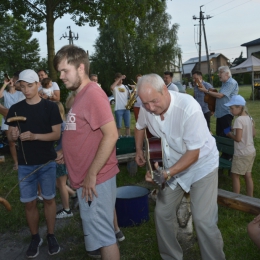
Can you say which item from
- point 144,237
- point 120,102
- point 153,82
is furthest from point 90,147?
point 120,102

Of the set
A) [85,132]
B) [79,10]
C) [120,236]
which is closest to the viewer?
[85,132]

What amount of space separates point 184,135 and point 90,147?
0.70 m

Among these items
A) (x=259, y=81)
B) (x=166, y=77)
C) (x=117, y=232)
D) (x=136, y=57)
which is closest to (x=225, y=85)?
(x=166, y=77)

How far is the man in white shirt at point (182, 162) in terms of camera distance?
252cm

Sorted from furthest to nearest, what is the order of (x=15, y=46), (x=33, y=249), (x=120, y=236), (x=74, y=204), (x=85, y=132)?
1. (x=15, y=46)
2. (x=74, y=204)
3. (x=120, y=236)
4. (x=33, y=249)
5. (x=85, y=132)

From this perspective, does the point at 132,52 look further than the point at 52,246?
Yes

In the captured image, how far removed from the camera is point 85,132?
97.3 inches

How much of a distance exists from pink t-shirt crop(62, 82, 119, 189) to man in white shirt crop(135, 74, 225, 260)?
319 millimetres

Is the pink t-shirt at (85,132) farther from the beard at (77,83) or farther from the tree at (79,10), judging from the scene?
the tree at (79,10)

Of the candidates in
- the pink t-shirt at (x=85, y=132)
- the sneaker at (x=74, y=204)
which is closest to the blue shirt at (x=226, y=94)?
the sneaker at (x=74, y=204)

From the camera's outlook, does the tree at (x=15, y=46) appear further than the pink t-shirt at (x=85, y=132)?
Yes

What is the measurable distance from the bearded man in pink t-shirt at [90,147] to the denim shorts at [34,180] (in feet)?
2.94

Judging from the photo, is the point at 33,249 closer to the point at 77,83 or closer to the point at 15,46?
the point at 77,83

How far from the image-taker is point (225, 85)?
661cm
